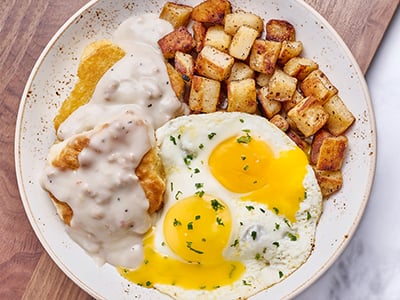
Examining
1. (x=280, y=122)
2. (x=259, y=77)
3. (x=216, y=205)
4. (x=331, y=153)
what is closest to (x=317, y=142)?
(x=331, y=153)

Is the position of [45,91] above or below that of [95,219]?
above

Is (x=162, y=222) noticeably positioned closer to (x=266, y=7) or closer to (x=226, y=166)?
(x=226, y=166)

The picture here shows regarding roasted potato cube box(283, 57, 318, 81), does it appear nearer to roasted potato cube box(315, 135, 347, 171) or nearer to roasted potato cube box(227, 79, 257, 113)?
roasted potato cube box(227, 79, 257, 113)

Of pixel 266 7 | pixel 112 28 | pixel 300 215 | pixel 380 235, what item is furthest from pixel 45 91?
pixel 380 235

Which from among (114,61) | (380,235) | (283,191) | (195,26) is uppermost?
(195,26)

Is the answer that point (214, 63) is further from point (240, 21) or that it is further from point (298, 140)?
point (298, 140)
